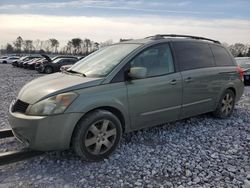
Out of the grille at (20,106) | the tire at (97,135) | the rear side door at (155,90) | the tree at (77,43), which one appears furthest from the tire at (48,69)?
the tree at (77,43)

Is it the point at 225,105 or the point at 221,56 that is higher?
the point at 221,56

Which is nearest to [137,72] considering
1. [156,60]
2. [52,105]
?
[156,60]

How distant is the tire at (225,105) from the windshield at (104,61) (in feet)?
8.33

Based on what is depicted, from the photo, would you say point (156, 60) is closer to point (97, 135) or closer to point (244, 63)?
point (97, 135)

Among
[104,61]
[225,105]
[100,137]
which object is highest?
[104,61]

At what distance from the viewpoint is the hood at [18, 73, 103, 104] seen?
3.77 m

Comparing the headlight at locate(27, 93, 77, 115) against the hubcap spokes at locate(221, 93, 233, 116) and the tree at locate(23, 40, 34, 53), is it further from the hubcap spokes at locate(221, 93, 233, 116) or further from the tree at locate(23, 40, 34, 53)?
the tree at locate(23, 40, 34, 53)

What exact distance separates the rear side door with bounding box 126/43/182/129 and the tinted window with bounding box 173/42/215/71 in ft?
0.82

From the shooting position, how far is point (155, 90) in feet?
14.9

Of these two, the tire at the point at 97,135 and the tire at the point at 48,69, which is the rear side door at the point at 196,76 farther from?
the tire at the point at 48,69

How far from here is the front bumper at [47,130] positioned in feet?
11.8

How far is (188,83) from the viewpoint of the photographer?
5055 mm

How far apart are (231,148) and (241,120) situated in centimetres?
187

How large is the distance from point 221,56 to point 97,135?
3598mm
